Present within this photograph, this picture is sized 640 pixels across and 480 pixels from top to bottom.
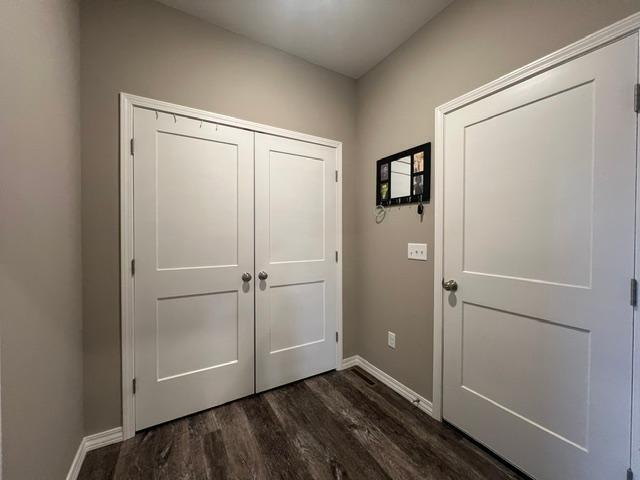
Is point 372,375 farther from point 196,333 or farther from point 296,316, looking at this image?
point 196,333

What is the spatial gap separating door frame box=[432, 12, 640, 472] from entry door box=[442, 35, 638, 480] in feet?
0.08

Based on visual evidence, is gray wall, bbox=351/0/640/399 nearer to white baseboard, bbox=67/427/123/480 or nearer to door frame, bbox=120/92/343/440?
door frame, bbox=120/92/343/440

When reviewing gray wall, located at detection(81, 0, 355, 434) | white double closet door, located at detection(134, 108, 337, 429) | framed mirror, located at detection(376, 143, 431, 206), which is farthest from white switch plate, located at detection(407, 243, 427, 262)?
gray wall, located at detection(81, 0, 355, 434)

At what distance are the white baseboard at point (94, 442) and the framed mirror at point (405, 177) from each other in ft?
7.63

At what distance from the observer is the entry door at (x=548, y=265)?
1.04 meters

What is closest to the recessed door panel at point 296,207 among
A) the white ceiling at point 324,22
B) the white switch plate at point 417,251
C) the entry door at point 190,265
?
the entry door at point 190,265

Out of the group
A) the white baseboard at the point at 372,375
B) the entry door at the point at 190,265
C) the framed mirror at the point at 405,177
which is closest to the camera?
the white baseboard at the point at 372,375

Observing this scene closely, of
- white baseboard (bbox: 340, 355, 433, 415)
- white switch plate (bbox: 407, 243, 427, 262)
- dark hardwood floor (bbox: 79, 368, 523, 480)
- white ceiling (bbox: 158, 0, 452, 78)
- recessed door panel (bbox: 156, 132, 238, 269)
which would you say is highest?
white ceiling (bbox: 158, 0, 452, 78)

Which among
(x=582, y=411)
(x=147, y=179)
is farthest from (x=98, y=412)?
(x=582, y=411)

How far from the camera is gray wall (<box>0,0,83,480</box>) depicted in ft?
2.65

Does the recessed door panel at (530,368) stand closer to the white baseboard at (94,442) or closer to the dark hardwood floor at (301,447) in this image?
the dark hardwood floor at (301,447)

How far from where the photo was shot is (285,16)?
1.73m

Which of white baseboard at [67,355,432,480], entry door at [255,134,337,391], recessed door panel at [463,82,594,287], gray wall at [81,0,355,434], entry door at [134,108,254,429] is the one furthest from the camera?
entry door at [255,134,337,391]

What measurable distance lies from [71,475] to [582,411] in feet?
7.85
